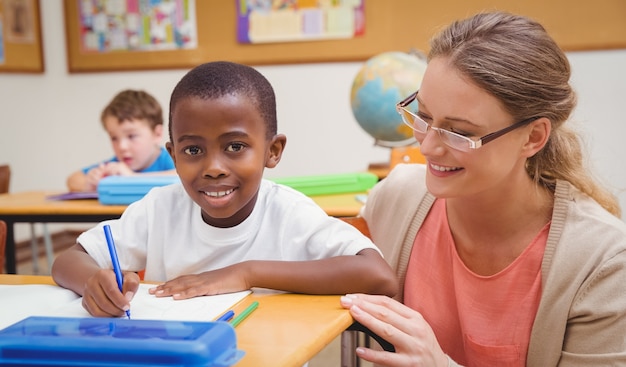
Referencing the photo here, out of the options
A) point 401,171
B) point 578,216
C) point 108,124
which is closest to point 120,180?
point 108,124

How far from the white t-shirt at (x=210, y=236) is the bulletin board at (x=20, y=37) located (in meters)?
3.86

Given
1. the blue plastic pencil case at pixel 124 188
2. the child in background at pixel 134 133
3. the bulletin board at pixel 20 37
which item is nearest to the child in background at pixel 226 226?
the blue plastic pencil case at pixel 124 188

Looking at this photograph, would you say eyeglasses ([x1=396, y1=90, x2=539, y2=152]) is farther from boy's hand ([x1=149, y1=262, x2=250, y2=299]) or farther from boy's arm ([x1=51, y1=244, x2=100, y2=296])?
boy's arm ([x1=51, y1=244, x2=100, y2=296])

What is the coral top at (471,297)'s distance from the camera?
1322 millimetres

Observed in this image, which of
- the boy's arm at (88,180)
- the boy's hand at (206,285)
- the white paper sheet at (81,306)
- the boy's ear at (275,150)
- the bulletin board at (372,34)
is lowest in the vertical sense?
the boy's arm at (88,180)

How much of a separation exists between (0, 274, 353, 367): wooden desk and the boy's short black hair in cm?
35

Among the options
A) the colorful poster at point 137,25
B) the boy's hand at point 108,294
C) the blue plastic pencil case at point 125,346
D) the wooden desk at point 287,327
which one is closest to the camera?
the blue plastic pencil case at point 125,346

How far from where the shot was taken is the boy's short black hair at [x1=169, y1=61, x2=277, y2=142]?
120 cm

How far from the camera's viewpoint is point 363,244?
1.19 m

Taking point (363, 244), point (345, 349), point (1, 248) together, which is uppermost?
point (363, 244)

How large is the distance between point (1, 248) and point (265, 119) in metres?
0.86

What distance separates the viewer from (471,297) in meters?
1.39

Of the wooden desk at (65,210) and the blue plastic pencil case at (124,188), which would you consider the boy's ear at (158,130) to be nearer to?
the wooden desk at (65,210)

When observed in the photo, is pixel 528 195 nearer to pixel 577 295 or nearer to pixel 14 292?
pixel 577 295
